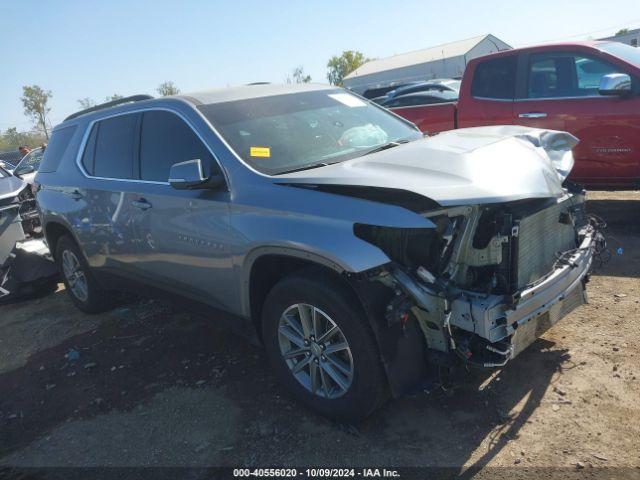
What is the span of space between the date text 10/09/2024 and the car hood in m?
5.16

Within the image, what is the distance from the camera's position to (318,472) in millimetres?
2736

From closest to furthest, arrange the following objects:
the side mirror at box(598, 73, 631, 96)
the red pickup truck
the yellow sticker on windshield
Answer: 1. the yellow sticker on windshield
2. the side mirror at box(598, 73, 631, 96)
3. the red pickup truck

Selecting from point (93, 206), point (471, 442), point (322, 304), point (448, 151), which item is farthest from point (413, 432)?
point (93, 206)

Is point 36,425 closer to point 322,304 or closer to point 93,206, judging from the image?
point 93,206

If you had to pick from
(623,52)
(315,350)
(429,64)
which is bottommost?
(315,350)

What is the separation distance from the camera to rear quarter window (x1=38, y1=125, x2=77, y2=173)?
5.27 meters

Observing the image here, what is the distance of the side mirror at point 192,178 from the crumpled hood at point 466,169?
463 mm

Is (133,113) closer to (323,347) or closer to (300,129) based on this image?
(300,129)

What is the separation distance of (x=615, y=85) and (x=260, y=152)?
416 centimetres

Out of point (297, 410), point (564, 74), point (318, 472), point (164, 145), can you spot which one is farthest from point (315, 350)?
point (564, 74)

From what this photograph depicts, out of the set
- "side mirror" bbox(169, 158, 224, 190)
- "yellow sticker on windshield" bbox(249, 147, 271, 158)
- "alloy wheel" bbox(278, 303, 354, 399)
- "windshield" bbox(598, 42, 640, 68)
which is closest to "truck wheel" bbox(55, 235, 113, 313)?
"side mirror" bbox(169, 158, 224, 190)

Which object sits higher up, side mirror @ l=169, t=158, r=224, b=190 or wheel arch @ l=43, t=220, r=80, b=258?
side mirror @ l=169, t=158, r=224, b=190

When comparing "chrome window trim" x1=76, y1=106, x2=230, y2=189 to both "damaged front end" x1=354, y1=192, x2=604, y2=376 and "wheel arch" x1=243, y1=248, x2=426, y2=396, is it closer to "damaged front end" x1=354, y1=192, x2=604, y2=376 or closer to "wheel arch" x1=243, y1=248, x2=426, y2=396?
"wheel arch" x1=243, y1=248, x2=426, y2=396

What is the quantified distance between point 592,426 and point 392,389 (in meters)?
1.10
